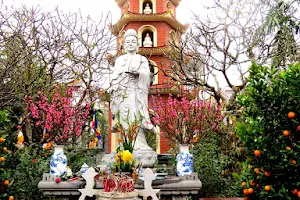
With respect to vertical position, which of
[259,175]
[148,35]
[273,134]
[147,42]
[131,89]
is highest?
[148,35]

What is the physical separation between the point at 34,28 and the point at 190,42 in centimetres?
440

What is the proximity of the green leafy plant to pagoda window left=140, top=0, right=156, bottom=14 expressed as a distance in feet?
44.7

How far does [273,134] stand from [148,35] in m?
13.4

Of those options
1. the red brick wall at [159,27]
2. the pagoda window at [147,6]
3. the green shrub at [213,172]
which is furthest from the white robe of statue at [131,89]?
the pagoda window at [147,6]

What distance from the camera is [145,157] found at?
583cm

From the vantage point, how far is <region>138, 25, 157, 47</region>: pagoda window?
15.6 m

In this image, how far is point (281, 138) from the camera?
285 cm

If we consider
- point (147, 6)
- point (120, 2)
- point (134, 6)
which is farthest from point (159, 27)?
point (120, 2)

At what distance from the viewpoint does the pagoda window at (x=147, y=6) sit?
16031 mm

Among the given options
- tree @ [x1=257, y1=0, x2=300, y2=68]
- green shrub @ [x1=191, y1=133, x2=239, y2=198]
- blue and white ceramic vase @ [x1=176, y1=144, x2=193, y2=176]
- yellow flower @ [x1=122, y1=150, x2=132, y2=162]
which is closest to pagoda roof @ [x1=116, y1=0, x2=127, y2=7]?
tree @ [x1=257, y1=0, x2=300, y2=68]

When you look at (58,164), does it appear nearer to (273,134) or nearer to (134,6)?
(273,134)

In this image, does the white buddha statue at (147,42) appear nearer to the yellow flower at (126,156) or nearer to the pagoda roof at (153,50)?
the pagoda roof at (153,50)

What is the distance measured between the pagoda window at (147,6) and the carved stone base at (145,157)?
37.3 feet

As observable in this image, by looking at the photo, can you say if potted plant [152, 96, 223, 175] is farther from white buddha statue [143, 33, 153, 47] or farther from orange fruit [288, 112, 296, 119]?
white buddha statue [143, 33, 153, 47]
